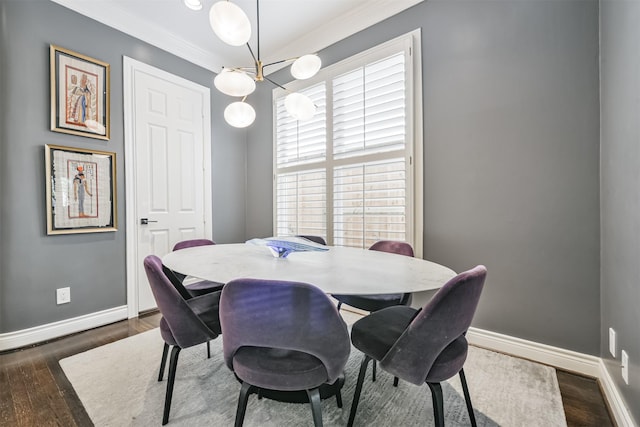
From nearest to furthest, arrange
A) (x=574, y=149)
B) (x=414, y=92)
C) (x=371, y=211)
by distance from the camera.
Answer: (x=574, y=149) < (x=414, y=92) < (x=371, y=211)

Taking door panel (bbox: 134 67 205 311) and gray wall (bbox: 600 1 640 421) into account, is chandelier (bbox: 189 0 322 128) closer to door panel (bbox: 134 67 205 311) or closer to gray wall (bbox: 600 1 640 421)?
door panel (bbox: 134 67 205 311)

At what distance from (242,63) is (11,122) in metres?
2.33

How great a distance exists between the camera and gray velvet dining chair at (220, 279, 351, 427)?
2.81ft

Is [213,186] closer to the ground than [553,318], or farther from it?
farther from it

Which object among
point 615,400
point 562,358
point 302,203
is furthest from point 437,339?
point 302,203

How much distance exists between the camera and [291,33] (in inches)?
117

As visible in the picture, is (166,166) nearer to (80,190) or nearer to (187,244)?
(80,190)

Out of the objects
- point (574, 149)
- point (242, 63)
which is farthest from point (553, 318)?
point (242, 63)

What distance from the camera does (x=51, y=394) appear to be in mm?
1568

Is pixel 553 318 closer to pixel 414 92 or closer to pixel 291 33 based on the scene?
pixel 414 92

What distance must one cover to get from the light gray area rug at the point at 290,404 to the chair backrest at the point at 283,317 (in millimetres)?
708

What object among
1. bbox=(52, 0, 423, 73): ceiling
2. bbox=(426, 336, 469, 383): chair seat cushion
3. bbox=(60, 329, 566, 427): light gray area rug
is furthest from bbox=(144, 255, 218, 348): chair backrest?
bbox=(52, 0, 423, 73): ceiling

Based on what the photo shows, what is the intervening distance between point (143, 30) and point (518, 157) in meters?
3.58

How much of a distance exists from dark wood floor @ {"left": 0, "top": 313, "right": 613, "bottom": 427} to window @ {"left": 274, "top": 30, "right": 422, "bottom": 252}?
1.27m
